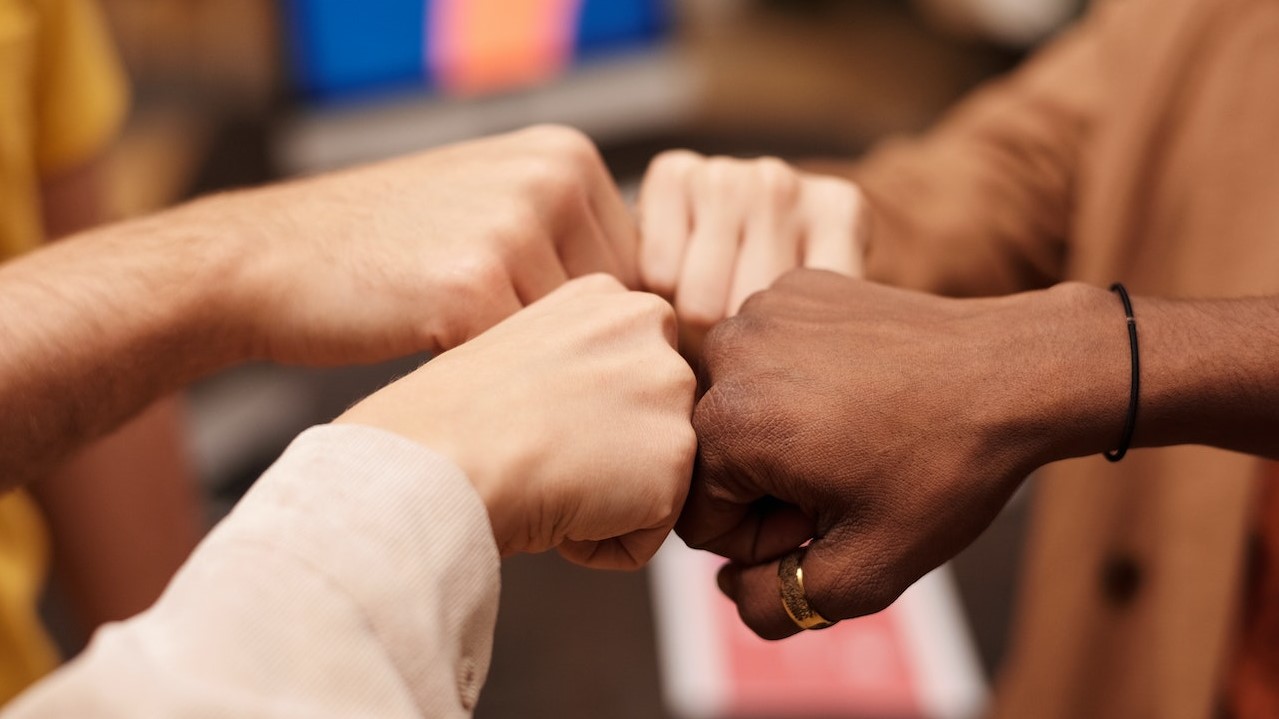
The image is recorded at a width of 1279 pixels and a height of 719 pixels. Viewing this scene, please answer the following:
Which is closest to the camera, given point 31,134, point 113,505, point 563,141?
point 563,141

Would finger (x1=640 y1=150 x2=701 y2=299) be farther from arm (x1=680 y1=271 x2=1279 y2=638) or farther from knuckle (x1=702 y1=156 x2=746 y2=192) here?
arm (x1=680 y1=271 x2=1279 y2=638)

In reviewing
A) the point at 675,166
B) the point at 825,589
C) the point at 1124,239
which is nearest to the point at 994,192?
the point at 1124,239

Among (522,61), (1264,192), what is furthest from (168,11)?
(1264,192)

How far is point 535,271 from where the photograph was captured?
0.74m

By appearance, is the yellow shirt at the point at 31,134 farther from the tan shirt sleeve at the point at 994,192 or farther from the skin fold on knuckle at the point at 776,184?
the tan shirt sleeve at the point at 994,192

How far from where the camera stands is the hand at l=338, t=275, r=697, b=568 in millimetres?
545

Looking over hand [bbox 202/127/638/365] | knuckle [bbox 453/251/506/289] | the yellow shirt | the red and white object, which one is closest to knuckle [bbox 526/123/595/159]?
hand [bbox 202/127/638/365]

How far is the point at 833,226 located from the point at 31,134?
75cm

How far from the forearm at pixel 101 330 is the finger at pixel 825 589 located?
433 millimetres

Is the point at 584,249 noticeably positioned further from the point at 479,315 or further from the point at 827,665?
the point at 827,665

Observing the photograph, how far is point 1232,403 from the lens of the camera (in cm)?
59

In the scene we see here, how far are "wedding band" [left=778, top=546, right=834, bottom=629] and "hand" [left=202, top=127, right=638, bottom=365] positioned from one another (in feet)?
0.85

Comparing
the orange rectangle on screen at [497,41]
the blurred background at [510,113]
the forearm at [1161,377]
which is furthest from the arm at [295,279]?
the orange rectangle on screen at [497,41]

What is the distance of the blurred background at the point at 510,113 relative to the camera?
56.6 inches
